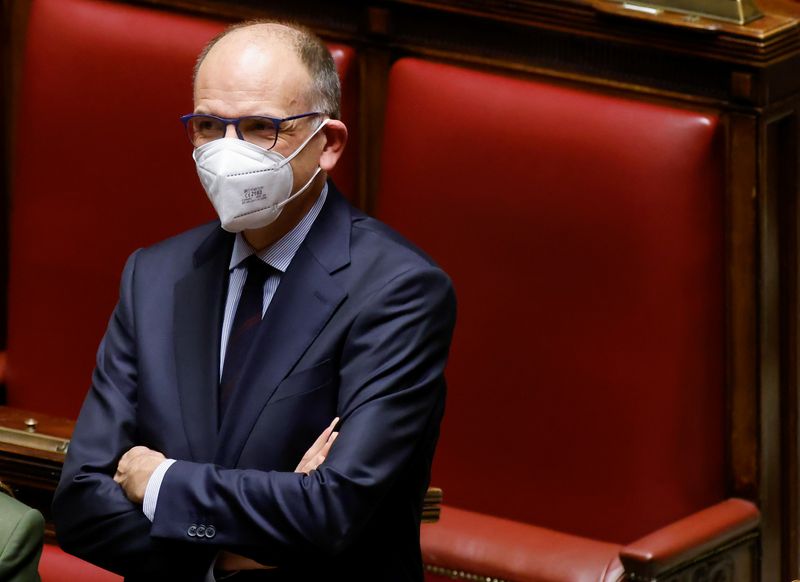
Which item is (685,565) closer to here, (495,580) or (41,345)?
(495,580)

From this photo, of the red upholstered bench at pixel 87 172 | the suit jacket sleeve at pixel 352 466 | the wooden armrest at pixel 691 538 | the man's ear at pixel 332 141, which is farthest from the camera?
the red upholstered bench at pixel 87 172

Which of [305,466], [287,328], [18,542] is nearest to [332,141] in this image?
[287,328]

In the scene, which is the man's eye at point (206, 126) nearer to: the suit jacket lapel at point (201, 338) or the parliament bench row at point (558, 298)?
the suit jacket lapel at point (201, 338)

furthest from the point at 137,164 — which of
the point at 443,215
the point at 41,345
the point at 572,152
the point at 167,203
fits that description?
the point at 572,152

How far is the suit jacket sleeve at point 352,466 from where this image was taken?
134 centimetres

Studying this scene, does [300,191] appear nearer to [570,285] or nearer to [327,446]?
[327,446]

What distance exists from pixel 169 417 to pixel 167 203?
2.27ft

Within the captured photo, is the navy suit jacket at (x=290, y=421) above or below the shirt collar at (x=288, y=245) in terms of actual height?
below

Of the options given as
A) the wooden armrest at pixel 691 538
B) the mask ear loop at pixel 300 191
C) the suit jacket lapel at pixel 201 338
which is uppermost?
the mask ear loop at pixel 300 191

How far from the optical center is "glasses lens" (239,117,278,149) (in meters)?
1.41

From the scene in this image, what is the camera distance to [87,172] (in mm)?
2123

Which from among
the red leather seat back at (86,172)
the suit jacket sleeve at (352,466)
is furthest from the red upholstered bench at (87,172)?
the suit jacket sleeve at (352,466)

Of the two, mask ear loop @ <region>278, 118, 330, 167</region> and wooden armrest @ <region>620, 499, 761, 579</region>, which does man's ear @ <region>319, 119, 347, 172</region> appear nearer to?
mask ear loop @ <region>278, 118, 330, 167</region>

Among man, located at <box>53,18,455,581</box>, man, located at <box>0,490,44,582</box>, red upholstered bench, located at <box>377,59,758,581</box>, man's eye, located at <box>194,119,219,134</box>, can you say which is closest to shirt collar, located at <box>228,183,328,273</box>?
man, located at <box>53,18,455,581</box>
